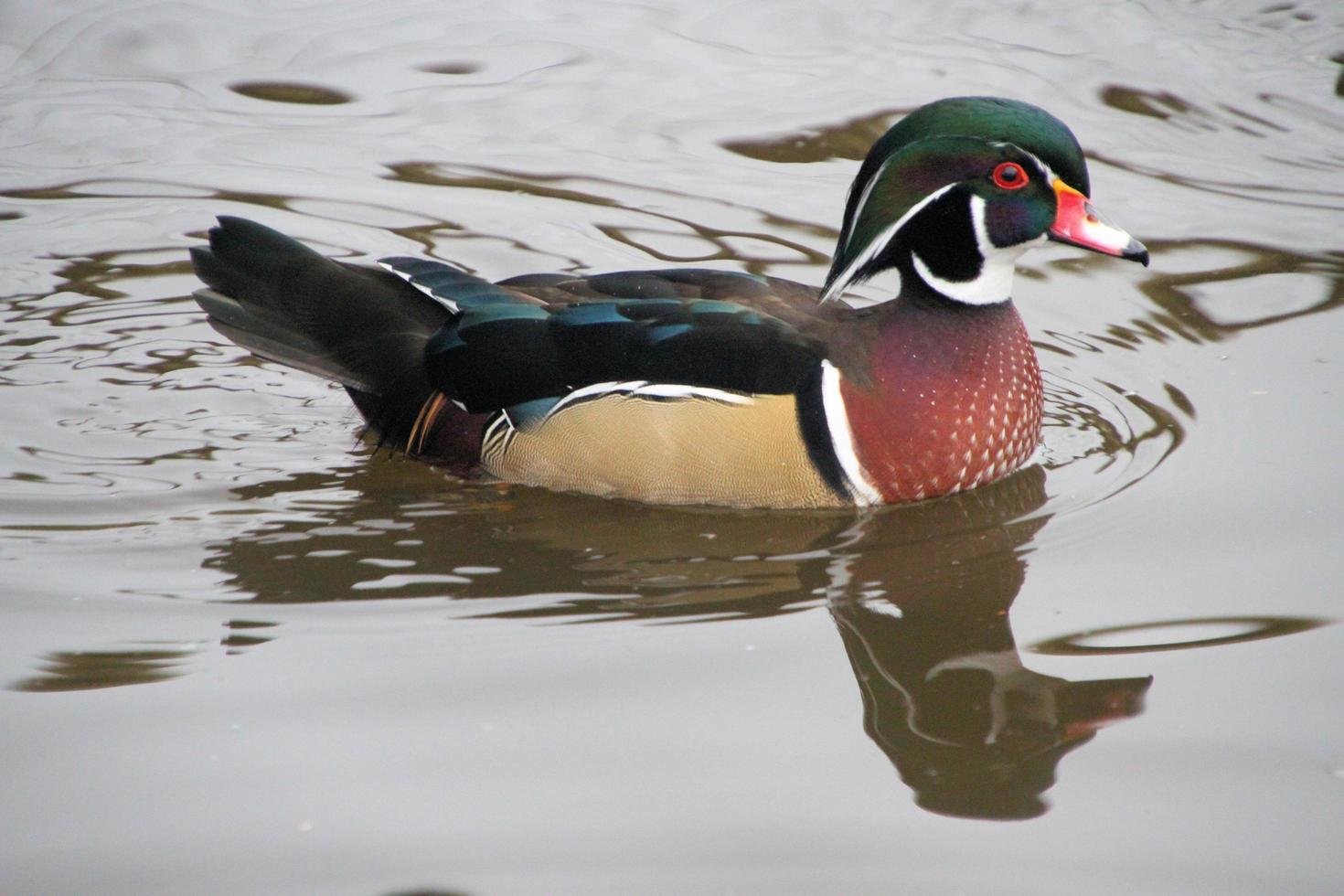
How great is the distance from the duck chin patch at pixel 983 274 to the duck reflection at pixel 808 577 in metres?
0.60

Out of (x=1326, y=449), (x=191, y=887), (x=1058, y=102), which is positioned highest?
(x=1058, y=102)

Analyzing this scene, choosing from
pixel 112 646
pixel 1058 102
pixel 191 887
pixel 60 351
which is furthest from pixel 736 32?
pixel 191 887

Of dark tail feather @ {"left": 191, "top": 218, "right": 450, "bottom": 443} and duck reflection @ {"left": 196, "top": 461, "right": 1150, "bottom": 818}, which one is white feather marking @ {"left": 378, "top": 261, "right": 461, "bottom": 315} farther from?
duck reflection @ {"left": 196, "top": 461, "right": 1150, "bottom": 818}

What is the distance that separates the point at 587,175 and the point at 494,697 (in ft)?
13.4

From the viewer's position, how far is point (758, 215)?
729cm

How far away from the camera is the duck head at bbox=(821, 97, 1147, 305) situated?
4945 millimetres

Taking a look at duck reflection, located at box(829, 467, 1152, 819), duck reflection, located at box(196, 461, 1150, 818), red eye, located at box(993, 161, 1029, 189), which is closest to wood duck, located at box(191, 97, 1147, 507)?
red eye, located at box(993, 161, 1029, 189)

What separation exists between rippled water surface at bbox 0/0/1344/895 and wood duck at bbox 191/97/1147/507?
0.16 m

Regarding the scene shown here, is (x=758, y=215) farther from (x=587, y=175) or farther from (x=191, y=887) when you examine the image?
(x=191, y=887)

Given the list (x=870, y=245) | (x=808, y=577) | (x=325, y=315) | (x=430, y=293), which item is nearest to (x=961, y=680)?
(x=808, y=577)

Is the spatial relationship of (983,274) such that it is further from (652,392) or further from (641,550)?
(641,550)

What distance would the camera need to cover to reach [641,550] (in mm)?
4832

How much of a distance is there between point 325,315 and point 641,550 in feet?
4.62

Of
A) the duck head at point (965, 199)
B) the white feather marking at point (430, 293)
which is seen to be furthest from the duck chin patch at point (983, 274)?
the white feather marking at point (430, 293)
